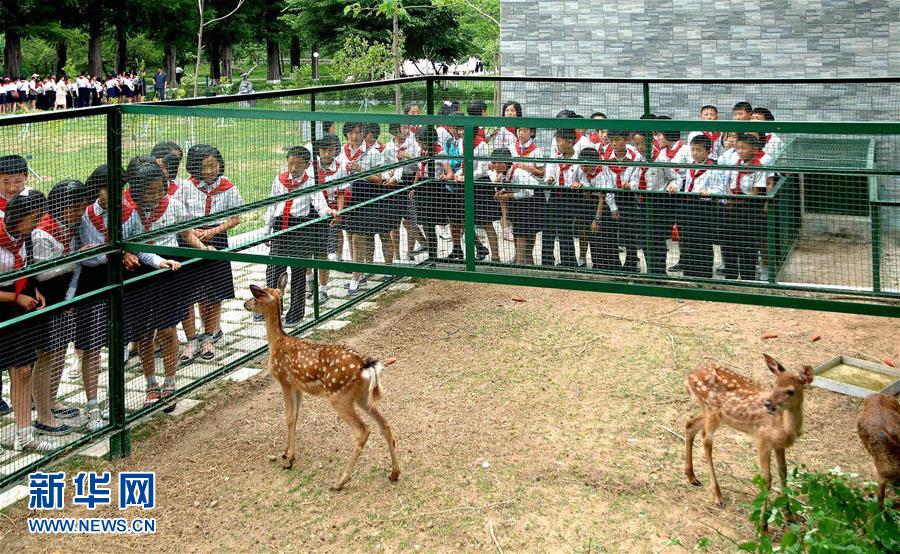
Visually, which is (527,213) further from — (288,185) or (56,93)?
(56,93)

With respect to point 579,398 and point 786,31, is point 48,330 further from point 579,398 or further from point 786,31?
point 786,31

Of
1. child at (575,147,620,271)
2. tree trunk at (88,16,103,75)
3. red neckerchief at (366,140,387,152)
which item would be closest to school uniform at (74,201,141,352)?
red neckerchief at (366,140,387,152)

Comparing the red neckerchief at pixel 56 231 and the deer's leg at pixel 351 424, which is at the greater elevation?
the red neckerchief at pixel 56 231

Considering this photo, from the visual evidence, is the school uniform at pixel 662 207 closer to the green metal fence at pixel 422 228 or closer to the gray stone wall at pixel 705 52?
the green metal fence at pixel 422 228

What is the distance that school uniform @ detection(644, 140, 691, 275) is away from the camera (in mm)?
5863

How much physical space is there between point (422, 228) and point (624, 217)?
144 centimetres

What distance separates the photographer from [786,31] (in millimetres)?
11109

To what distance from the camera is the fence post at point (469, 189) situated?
514 centimetres

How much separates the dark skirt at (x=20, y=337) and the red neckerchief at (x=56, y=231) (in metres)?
0.26

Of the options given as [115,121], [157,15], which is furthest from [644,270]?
[157,15]

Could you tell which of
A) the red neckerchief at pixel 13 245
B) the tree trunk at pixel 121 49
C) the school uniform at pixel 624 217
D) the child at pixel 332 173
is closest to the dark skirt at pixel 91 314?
the red neckerchief at pixel 13 245

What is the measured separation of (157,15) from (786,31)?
1552 inches

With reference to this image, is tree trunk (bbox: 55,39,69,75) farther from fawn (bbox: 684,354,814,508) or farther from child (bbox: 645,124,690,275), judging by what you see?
fawn (bbox: 684,354,814,508)

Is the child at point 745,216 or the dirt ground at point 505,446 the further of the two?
the child at point 745,216
